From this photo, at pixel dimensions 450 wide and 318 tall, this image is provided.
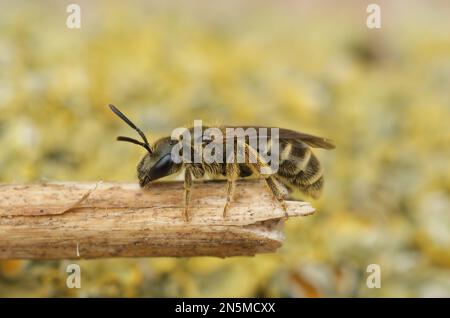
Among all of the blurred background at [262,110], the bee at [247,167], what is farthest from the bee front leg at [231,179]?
the blurred background at [262,110]

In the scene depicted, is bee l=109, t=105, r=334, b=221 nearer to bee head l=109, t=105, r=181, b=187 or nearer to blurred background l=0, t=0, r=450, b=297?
bee head l=109, t=105, r=181, b=187

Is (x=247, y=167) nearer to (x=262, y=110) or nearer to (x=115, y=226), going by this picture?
(x=115, y=226)

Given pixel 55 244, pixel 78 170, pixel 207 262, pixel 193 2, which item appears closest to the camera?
pixel 55 244

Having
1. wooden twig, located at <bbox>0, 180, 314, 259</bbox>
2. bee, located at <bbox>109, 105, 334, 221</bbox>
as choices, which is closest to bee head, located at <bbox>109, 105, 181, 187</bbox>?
bee, located at <bbox>109, 105, 334, 221</bbox>

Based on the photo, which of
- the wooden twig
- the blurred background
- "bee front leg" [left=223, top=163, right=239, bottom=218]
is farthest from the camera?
the blurred background

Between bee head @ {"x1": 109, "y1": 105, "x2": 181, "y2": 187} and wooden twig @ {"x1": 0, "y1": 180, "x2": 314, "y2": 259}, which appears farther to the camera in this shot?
bee head @ {"x1": 109, "y1": 105, "x2": 181, "y2": 187}

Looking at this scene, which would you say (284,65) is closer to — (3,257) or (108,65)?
(108,65)

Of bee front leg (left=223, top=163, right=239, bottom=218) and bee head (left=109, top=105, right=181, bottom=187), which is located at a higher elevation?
bee head (left=109, top=105, right=181, bottom=187)
